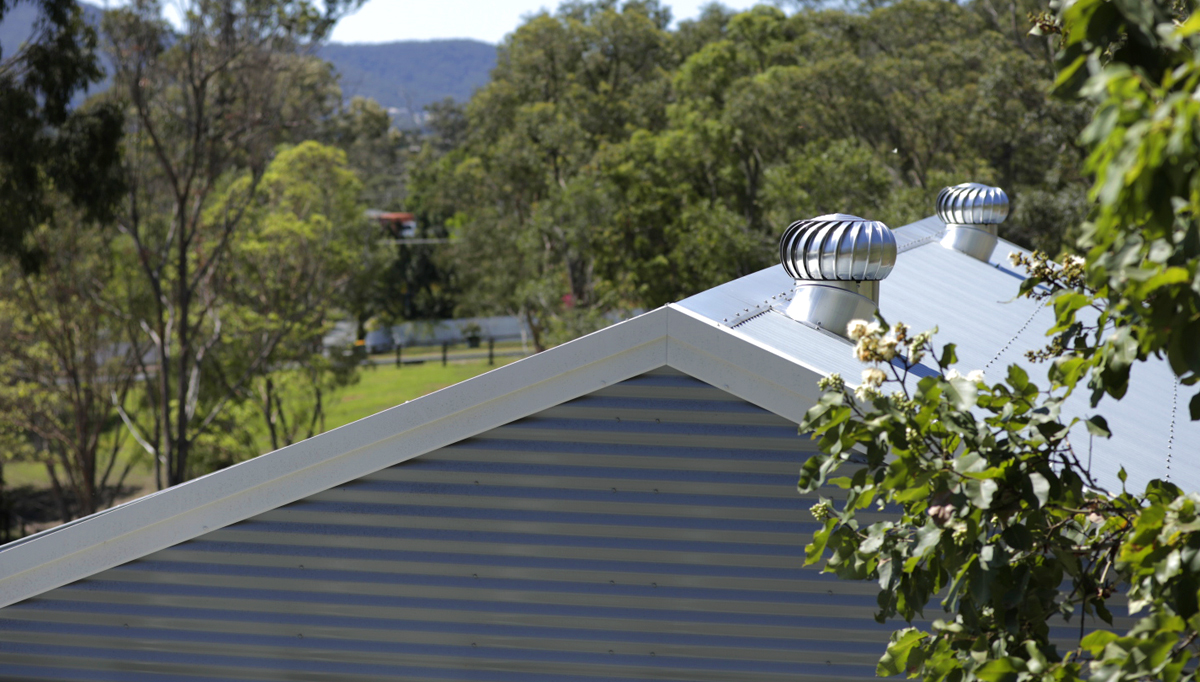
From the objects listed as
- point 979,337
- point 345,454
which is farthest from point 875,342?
point 979,337

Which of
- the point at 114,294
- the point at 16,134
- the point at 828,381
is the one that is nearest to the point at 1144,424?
the point at 828,381

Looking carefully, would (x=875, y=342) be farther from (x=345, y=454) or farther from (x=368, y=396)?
(x=368, y=396)

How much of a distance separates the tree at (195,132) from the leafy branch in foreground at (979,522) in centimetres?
1838

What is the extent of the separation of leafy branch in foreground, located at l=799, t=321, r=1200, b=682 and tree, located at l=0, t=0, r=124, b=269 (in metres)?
16.1

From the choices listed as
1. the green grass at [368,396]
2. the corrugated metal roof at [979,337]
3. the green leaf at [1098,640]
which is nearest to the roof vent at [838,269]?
the corrugated metal roof at [979,337]

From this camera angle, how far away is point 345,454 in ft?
Answer: 11.6

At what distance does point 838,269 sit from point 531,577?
2.09m

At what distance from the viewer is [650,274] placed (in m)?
29.2

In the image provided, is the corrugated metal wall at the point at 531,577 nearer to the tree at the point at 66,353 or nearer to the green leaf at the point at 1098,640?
the green leaf at the point at 1098,640

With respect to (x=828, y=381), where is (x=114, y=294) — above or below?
below

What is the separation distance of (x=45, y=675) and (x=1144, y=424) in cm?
529

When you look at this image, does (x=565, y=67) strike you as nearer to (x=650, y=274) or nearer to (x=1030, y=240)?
(x=650, y=274)

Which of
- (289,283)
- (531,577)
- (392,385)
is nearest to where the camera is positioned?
(531,577)

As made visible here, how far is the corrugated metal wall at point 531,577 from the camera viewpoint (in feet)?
11.9
